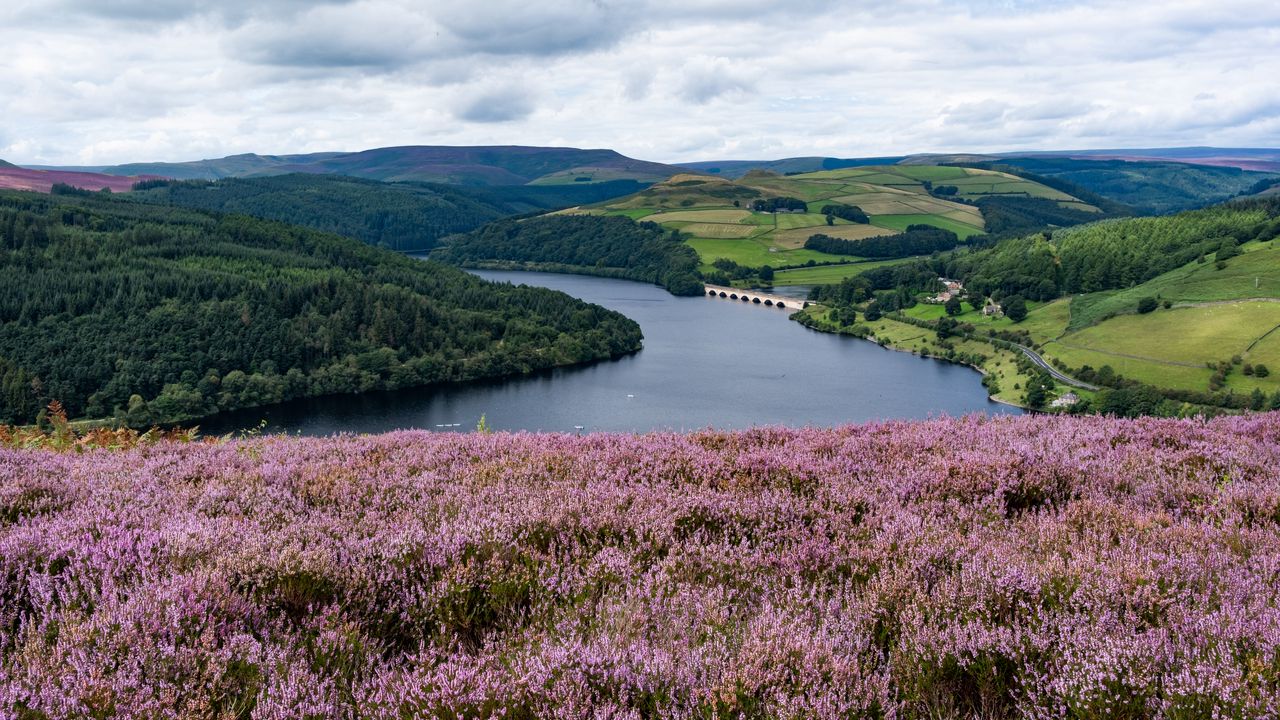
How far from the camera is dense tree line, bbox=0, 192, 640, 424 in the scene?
10238 cm

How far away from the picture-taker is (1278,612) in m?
3.47

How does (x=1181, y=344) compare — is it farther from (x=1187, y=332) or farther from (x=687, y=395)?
(x=687, y=395)

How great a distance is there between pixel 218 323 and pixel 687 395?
77835 mm

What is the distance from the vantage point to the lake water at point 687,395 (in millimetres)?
89875

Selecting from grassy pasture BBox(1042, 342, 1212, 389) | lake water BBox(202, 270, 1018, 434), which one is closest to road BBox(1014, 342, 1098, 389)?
grassy pasture BBox(1042, 342, 1212, 389)

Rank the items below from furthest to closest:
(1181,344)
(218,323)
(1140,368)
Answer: (218,323) < (1181,344) < (1140,368)

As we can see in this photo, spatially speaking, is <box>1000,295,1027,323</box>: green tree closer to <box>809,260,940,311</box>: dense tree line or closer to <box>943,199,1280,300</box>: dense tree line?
<box>943,199,1280,300</box>: dense tree line

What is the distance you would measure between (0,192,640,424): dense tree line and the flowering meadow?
349 ft

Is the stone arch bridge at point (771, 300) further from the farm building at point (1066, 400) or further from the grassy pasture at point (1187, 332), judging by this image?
the farm building at point (1066, 400)

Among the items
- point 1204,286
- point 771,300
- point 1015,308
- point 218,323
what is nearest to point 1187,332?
point 1204,286

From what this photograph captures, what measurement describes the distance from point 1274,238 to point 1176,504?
181879mm

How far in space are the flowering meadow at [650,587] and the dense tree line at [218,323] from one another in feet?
349

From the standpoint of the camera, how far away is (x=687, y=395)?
10175 centimetres

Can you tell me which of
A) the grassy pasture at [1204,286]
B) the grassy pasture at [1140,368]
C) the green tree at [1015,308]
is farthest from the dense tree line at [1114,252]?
the grassy pasture at [1140,368]
